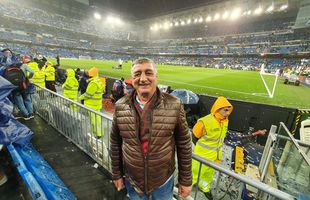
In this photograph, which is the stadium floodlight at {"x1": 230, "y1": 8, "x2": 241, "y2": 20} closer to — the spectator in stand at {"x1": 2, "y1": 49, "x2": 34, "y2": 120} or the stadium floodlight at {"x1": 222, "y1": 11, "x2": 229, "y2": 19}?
the stadium floodlight at {"x1": 222, "y1": 11, "x2": 229, "y2": 19}

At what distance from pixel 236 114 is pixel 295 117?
1.80 meters

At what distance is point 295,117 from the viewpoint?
5277 millimetres

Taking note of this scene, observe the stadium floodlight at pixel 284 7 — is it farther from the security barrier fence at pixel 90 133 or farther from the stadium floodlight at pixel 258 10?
the security barrier fence at pixel 90 133

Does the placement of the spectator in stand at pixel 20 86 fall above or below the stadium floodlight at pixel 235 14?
below

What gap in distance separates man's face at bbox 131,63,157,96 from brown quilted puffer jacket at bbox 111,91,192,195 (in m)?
0.16

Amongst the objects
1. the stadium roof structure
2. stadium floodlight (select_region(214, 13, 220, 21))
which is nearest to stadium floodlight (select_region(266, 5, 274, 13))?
the stadium roof structure

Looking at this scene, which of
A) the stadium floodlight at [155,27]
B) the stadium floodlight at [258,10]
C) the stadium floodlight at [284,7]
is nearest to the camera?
the stadium floodlight at [284,7]

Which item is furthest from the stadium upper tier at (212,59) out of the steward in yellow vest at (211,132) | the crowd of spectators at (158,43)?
the steward in yellow vest at (211,132)

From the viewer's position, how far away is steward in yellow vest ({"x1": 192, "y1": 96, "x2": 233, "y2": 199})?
305 centimetres

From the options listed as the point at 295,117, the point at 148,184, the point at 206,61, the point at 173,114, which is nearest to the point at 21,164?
the point at 148,184

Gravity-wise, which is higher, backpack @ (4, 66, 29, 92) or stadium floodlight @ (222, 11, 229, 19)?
stadium floodlight @ (222, 11, 229, 19)

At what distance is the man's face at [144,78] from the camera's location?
61.2 inches

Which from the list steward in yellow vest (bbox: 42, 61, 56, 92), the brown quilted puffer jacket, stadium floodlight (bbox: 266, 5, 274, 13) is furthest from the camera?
stadium floodlight (bbox: 266, 5, 274, 13)

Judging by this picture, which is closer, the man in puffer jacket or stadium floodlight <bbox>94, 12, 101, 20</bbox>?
the man in puffer jacket
